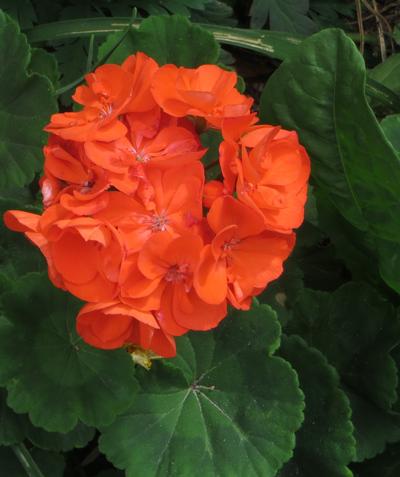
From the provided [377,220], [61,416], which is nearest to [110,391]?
[61,416]

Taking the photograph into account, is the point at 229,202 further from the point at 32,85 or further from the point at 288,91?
the point at 32,85

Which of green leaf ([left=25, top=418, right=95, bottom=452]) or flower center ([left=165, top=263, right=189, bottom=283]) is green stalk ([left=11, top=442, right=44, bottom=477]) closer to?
green leaf ([left=25, top=418, right=95, bottom=452])

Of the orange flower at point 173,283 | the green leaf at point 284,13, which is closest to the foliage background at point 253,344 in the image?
the orange flower at point 173,283

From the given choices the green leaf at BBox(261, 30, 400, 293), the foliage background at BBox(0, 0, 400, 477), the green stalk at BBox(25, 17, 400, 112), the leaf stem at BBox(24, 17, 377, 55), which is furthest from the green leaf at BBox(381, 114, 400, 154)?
the leaf stem at BBox(24, 17, 377, 55)

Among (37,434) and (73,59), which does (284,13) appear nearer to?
(73,59)

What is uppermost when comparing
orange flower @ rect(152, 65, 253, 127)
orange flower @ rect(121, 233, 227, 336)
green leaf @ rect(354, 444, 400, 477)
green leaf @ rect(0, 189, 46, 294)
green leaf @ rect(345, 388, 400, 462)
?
orange flower @ rect(152, 65, 253, 127)

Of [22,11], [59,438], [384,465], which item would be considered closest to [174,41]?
[22,11]
